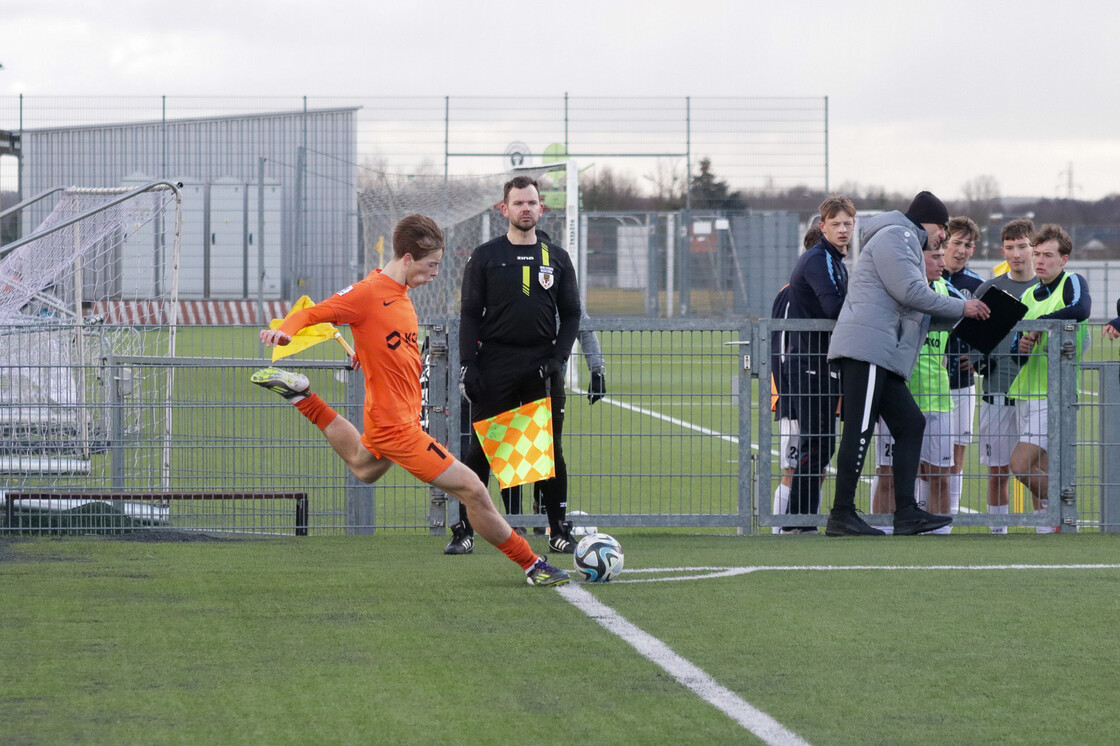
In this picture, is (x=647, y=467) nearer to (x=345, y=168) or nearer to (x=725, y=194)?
(x=345, y=168)

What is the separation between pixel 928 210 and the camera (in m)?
7.97

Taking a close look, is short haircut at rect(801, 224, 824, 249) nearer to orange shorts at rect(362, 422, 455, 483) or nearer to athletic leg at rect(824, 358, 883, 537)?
athletic leg at rect(824, 358, 883, 537)

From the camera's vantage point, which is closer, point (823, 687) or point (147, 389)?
point (823, 687)

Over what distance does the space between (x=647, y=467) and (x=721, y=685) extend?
15.6ft

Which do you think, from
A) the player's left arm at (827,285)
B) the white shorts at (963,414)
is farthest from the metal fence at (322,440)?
the white shorts at (963,414)

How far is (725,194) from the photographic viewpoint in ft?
96.0

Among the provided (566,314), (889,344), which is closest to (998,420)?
(889,344)

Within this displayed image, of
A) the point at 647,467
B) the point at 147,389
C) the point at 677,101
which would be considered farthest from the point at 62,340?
the point at 677,101

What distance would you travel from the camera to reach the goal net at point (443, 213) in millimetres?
20422

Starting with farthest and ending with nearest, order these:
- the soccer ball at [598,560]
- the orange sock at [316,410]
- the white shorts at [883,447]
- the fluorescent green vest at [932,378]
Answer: the white shorts at [883,447], the fluorescent green vest at [932,378], the orange sock at [316,410], the soccer ball at [598,560]

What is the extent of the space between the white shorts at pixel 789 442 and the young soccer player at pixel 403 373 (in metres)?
2.45

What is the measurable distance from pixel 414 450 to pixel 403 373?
0.35m

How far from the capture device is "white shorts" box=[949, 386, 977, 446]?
329 inches

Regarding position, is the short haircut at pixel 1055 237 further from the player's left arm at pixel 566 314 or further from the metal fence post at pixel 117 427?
the metal fence post at pixel 117 427
